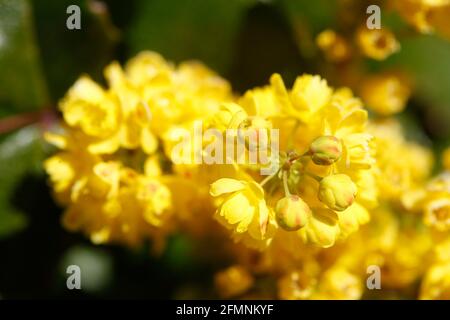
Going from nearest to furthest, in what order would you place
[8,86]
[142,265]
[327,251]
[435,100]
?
[327,251] → [8,86] → [142,265] → [435,100]

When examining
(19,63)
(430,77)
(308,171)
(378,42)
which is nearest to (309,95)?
(308,171)

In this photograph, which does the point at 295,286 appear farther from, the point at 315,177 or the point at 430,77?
the point at 430,77

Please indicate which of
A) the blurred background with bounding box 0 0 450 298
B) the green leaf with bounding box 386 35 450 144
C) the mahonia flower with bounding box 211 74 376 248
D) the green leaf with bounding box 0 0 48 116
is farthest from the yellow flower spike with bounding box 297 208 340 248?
the green leaf with bounding box 386 35 450 144

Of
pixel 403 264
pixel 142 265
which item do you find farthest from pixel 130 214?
pixel 403 264

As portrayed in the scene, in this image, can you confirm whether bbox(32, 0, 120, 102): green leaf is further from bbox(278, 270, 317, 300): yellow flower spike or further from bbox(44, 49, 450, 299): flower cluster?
bbox(278, 270, 317, 300): yellow flower spike

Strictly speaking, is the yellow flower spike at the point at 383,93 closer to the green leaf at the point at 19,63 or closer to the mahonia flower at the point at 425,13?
the mahonia flower at the point at 425,13

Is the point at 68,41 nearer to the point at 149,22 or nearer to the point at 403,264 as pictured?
the point at 149,22
